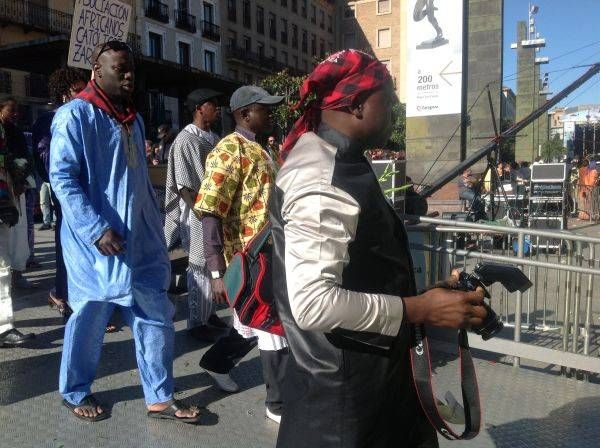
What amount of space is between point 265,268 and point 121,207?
1303 mm

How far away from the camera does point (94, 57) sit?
118 inches

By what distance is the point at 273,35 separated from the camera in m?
53.7

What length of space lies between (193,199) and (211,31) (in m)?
42.3

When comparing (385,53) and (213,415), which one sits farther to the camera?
(385,53)

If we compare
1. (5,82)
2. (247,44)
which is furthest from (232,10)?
(5,82)

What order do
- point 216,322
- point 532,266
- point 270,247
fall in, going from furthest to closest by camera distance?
point 216,322
point 532,266
point 270,247

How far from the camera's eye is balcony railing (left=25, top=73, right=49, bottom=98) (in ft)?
97.3

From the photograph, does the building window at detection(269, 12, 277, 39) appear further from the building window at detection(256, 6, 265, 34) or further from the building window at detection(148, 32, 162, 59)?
the building window at detection(148, 32, 162, 59)

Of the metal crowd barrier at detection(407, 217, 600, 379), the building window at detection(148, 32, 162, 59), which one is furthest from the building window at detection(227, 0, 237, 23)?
the metal crowd barrier at detection(407, 217, 600, 379)

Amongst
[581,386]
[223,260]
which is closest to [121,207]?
[223,260]

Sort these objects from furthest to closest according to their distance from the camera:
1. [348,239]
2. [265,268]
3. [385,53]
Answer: [385,53] < [265,268] < [348,239]

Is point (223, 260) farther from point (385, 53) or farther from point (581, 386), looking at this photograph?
point (385, 53)

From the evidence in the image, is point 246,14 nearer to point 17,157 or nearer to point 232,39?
A: point 232,39

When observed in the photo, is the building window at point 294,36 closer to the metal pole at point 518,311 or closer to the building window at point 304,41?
the building window at point 304,41
